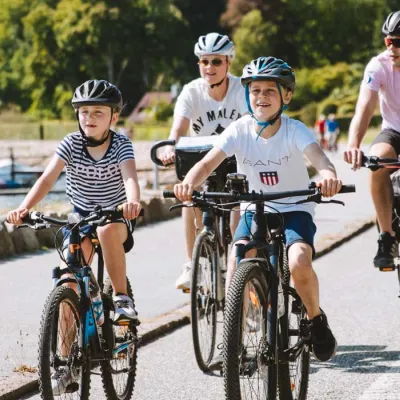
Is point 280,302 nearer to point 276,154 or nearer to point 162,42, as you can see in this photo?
point 276,154

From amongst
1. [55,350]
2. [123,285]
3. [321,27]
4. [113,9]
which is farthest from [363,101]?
[321,27]

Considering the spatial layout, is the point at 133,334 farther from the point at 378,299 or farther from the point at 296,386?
the point at 378,299

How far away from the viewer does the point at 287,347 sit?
6.18 metres

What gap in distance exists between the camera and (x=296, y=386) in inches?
256

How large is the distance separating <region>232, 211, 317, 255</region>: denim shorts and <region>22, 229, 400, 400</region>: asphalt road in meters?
0.98

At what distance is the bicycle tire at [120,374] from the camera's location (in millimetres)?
6523

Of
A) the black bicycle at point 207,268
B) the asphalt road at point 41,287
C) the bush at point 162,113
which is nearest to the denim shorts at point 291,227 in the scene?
the black bicycle at point 207,268

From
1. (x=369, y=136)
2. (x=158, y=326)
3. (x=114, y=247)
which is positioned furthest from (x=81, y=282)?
(x=369, y=136)

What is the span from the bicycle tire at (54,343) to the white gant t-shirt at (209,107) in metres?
3.05

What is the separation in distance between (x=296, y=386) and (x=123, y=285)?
3.42 ft

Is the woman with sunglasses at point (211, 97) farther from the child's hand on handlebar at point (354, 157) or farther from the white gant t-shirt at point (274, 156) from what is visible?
the white gant t-shirt at point (274, 156)

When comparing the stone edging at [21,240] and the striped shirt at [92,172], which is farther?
the stone edging at [21,240]

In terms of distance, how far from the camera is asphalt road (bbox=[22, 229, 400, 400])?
7.00 m

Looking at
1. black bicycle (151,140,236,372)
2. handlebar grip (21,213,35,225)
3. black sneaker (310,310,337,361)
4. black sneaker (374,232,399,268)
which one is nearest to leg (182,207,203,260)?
black bicycle (151,140,236,372)
